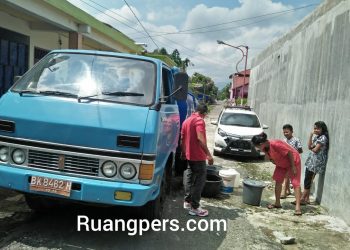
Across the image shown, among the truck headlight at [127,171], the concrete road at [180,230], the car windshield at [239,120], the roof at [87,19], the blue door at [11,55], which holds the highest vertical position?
the roof at [87,19]

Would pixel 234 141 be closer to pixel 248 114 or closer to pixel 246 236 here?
pixel 248 114

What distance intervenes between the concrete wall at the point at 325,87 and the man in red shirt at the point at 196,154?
232cm

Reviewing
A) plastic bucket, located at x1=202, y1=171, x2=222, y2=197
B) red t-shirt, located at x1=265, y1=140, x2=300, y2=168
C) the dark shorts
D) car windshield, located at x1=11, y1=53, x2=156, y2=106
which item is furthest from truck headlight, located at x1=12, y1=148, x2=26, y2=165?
the dark shorts

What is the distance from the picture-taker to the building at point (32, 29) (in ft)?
34.2

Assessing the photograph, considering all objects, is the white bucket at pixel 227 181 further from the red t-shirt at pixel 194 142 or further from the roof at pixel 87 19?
the roof at pixel 87 19

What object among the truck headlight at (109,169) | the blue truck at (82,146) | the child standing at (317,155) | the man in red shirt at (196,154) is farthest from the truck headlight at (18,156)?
the child standing at (317,155)

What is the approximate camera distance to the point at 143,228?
523cm

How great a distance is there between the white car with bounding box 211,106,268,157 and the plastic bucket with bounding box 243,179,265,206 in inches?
196

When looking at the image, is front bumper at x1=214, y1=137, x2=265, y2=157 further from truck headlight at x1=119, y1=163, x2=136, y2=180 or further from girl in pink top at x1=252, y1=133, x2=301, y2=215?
truck headlight at x1=119, y1=163, x2=136, y2=180

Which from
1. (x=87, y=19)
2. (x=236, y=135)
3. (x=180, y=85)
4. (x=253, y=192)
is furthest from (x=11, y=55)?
(x=253, y=192)

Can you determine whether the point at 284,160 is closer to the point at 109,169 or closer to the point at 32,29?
the point at 109,169

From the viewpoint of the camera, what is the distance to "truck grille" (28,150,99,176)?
4305 millimetres

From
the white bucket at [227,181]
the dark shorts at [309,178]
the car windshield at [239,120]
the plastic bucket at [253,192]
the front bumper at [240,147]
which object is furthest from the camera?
the car windshield at [239,120]

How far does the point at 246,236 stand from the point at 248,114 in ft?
29.2
